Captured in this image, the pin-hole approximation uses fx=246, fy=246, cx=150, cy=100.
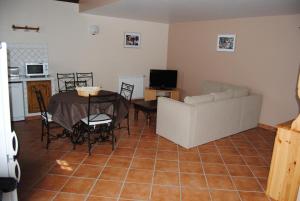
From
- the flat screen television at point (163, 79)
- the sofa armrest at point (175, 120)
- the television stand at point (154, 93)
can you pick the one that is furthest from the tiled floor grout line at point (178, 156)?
the flat screen television at point (163, 79)

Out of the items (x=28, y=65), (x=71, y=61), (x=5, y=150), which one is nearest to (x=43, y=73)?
(x=28, y=65)

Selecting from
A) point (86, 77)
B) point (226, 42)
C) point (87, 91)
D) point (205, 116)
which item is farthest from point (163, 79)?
point (87, 91)

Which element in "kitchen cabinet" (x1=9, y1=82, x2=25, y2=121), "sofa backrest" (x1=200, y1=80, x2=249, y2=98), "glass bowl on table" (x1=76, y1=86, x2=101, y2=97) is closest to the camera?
"glass bowl on table" (x1=76, y1=86, x2=101, y2=97)

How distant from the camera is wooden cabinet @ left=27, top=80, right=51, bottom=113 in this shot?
4.89 metres

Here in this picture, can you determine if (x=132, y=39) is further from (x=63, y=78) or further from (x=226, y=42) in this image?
(x=226, y=42)

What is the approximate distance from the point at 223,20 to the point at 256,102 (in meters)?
2.04

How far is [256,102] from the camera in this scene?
16.0 ft

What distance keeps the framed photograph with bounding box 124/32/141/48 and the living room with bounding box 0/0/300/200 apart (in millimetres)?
104

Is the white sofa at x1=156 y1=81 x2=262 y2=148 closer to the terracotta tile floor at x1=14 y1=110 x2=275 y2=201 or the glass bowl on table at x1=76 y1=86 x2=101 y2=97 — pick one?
the terracotta tile floor at x1=14 y1=110 x2=275 y2=201

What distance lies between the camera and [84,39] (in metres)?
5.89

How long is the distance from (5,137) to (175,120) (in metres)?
2.62

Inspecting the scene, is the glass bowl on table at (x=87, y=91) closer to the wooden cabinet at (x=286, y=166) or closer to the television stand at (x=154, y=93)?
the television stand at (x=154, y=93)

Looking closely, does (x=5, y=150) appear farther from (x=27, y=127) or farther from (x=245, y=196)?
(x=27, y=127)

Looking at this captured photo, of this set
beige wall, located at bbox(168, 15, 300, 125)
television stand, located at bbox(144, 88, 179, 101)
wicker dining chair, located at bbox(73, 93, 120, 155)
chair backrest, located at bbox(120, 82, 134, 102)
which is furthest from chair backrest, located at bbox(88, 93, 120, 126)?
beige wall, located at bbox(168, 15, 300, 125)
